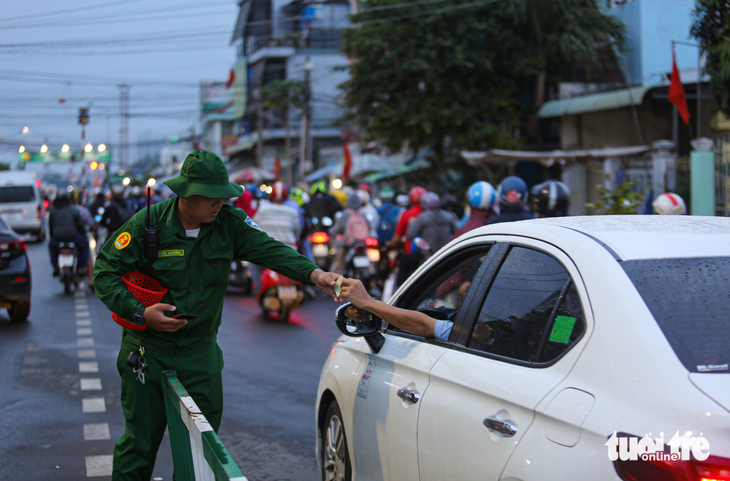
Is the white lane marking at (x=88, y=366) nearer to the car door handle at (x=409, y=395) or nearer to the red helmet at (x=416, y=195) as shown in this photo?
the red helmet at (x=416, y=195)

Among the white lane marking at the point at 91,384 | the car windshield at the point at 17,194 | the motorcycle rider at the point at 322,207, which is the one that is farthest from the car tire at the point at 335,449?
the car windshield at the point at 17,194

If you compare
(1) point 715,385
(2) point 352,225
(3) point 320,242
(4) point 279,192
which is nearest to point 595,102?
(3) point 320,242

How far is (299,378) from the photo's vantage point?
299 inches

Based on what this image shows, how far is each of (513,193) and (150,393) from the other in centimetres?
401

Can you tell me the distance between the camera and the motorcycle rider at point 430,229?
9.73m

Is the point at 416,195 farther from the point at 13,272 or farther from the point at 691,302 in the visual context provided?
the point at 691,302

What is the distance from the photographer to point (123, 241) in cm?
356

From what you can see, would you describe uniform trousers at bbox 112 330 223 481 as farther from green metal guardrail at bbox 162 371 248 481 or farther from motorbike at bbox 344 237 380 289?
motorbike at bbox 344 237 380 289

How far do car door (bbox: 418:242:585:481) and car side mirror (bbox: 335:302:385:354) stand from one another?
616 millimetres

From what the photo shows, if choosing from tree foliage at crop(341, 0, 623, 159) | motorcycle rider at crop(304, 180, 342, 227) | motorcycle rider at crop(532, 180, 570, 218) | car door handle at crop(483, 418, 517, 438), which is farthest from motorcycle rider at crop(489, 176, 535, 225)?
tree foliage at crop(341, 0, 623, 159)

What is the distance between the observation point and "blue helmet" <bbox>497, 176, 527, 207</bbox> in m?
6.73

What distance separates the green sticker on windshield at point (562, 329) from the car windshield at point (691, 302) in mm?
247

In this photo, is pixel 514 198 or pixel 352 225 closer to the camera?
pixel 514 198

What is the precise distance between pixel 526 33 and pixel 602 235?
2235 centimetres
